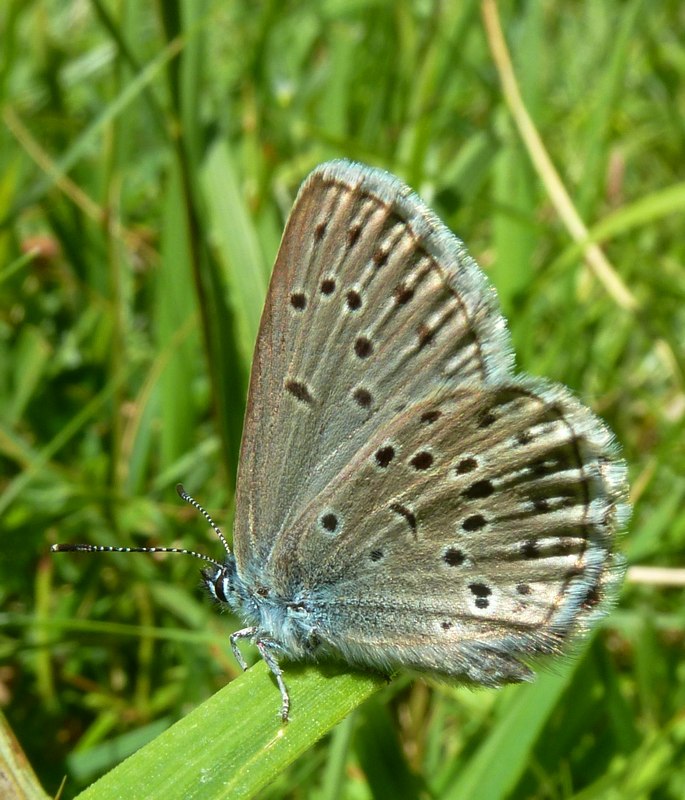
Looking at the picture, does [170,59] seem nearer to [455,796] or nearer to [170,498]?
[170,498]

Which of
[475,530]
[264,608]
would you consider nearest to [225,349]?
[264,608]

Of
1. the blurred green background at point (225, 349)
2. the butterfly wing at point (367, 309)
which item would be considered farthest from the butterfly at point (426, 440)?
the blurred green background at point (225, 349)

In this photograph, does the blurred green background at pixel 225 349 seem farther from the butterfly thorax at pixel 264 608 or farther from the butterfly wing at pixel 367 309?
the butterfly wing at pixel 367 309

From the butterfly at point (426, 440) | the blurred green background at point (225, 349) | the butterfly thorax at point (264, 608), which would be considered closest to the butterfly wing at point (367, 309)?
the butterfly at point (426, 440)

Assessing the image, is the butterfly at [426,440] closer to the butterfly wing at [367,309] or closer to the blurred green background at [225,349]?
the butterfly wing at [367,309]

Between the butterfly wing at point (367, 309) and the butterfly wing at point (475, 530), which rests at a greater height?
the butterfly wing at point (367, 309)

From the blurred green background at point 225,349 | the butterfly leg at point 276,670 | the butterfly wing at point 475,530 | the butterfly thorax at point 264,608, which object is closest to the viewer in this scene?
the butterfly leg at point 276,670

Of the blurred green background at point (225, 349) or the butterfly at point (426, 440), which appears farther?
the blurred green background at point (225, 349)

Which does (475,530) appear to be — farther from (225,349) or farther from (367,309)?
(225,349)

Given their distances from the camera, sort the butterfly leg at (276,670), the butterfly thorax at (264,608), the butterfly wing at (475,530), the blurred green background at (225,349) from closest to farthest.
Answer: the butterfly leg at (276,670)
the butterfly wing at (475,530)
the butterfly thorax at (264,608)
the blurred green background at (225,349)
